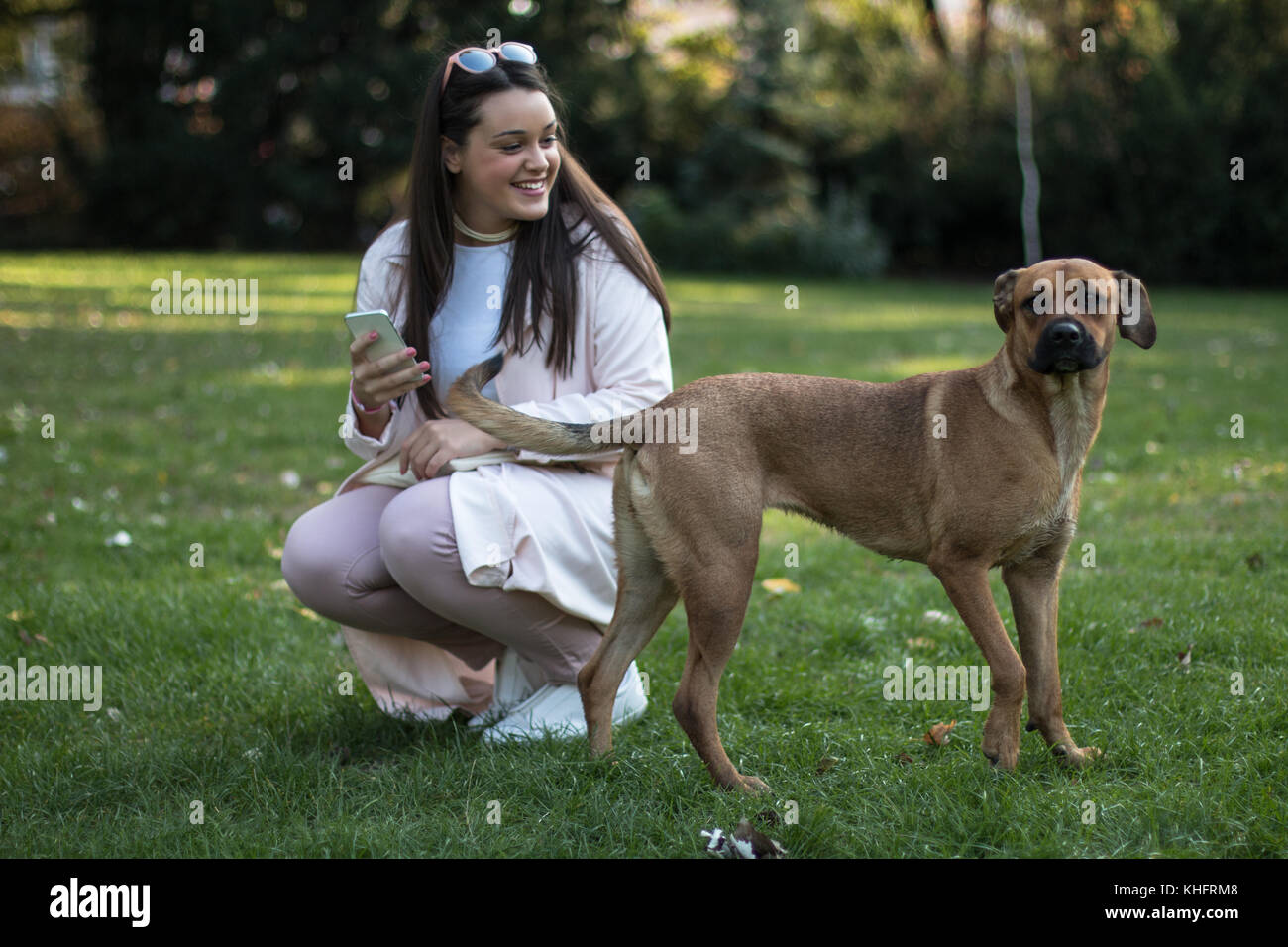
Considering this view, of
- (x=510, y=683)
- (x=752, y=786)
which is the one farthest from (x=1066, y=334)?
(x=510, y=683)

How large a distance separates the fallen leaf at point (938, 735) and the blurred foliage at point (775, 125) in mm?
17751

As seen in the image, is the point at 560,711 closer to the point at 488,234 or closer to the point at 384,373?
the point at 384,373

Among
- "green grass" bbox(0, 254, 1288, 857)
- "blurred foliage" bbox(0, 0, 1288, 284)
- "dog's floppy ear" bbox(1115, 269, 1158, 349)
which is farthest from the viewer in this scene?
"blurred foliage" bbox(0, 0, 1288, 284)

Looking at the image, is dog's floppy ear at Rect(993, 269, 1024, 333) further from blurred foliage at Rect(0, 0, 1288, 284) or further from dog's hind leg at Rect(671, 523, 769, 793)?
blurred foliage at Rect(0, 0, 1288, 284)

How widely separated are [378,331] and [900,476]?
1.56 metres

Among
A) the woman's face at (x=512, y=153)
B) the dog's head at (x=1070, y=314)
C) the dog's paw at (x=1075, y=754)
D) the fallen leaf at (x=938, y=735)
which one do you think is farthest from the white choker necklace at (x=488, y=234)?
the dog's paw at (x=1075, y=754)

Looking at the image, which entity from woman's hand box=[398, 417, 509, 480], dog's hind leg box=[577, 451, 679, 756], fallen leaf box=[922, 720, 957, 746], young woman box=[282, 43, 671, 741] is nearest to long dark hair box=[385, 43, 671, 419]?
young woman box=[282, 43, 671, 741]

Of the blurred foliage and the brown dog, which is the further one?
the blurred foliage

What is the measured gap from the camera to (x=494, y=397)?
382 centimetres

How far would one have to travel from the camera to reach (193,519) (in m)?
5.95

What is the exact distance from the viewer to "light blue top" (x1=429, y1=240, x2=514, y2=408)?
150 inches

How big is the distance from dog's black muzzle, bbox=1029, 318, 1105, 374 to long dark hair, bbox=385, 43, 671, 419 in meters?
1.30

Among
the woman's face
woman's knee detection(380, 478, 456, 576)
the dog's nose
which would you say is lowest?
woman's knee detection(380, 478, 456, 576)

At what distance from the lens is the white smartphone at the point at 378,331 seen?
11.2 feet
